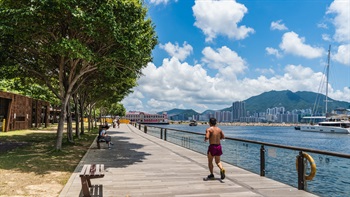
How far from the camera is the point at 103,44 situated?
1490 cm

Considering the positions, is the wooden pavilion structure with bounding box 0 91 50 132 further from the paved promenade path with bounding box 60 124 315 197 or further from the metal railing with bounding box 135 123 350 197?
the paved promenade path with bounding box 60 124 315 197

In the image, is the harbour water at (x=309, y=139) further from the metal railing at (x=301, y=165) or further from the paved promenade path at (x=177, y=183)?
the paved promenade path at (x=177, y=183)

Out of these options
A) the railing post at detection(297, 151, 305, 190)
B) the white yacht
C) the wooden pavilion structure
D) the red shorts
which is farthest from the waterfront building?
the railing post at detection(297, 151, 305, 190)

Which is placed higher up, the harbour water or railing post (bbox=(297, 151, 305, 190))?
railing post (bbox=(297, 151, 305, 190))

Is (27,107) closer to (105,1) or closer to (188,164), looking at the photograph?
(105,1)

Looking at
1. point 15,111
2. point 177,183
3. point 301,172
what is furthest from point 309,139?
point 177,183

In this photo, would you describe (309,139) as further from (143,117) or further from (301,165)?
(143,117)

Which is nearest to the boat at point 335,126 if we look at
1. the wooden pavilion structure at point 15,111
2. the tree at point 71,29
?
the wooden pavilion structure at point 15,111

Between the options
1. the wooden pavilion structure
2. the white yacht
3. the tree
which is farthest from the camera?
the white yacht

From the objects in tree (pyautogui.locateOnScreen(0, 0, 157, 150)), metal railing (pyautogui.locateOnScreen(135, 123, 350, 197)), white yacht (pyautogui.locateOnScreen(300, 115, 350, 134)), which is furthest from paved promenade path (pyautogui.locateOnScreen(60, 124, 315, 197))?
white yacht (pyautogui.locateOnScreen(300, 115, 350, 134))

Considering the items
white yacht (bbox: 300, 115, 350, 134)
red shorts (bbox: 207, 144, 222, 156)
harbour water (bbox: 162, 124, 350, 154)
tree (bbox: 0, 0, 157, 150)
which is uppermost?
tree (bbox: 0, 0, 157, 150)

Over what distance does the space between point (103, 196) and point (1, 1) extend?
38.0ft

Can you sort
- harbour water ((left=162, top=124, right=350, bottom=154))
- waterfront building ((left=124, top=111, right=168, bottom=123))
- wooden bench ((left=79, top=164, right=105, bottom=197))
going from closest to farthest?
wooden bench ((left=79, top=164, right=105, bottom=197)), harbour water ((left=162, top=124, right=350, bottom=154)), waterfront building ((left=124, top=111, right=168, bottom=123))

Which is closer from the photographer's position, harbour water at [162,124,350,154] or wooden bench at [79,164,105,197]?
wooden bench at [79,164,105,197]
